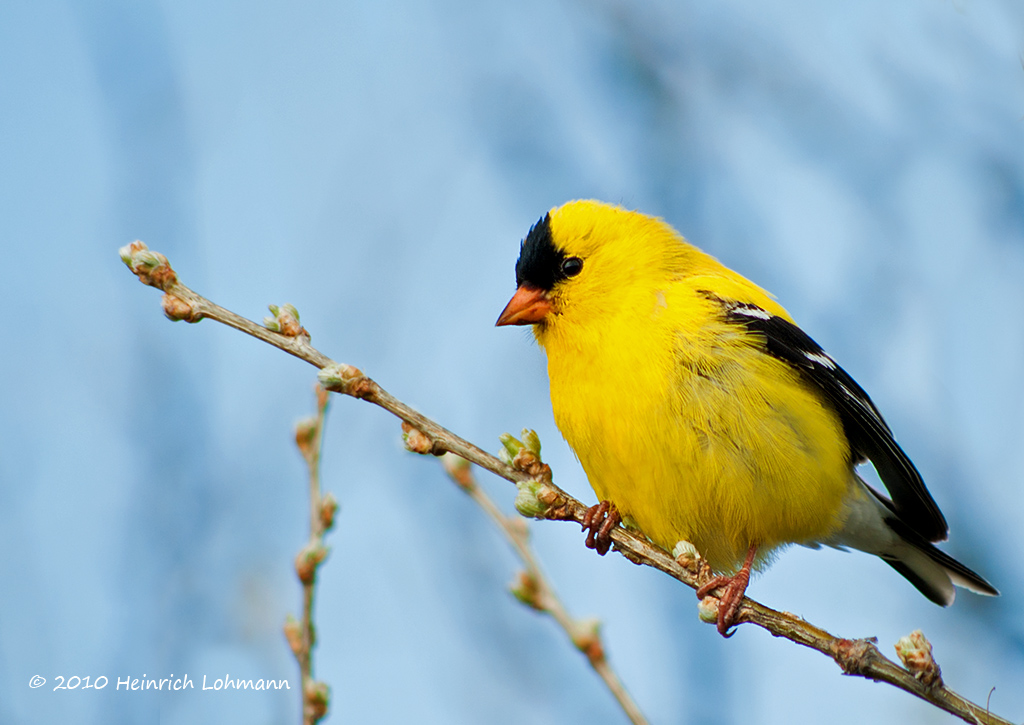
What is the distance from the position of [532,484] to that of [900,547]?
8.21ft

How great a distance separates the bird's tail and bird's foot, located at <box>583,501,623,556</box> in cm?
111

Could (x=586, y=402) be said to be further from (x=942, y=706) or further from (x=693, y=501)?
(x=942, y=706)

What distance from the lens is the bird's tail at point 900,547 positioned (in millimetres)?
4066

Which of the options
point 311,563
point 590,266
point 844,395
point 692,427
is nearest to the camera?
point 311,563

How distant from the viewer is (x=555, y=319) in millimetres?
3881

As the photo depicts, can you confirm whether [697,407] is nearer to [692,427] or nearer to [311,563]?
[692,427]

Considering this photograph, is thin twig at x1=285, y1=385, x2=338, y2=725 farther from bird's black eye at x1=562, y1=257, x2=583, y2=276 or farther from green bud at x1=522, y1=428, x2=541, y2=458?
bird's black eye at x1=562, y1=257, x2=583, y2=276

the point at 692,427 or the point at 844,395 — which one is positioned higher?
the point at 844,395

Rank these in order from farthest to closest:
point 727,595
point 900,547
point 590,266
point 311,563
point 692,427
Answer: point 900,547
point 590,266
point 692,427
point 727,595
point 311,563

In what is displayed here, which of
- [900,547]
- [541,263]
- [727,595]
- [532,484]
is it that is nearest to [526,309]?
[541,263]

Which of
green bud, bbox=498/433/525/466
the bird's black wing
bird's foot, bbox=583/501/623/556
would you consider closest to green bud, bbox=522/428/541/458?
green bud, bbox=498/433/525/466

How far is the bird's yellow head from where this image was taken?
3.80 meters

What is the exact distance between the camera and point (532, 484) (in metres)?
2.80

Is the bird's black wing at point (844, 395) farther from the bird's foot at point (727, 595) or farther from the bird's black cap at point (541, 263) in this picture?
the bird's foot at point (727, 595)
